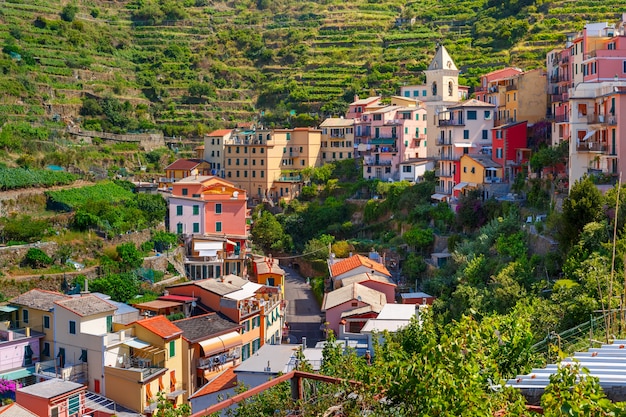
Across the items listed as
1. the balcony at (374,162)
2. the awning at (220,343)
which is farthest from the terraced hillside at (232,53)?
the awning at (220,343)

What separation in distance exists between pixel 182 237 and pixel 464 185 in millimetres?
15428

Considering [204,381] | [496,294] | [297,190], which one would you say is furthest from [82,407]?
[297,190]

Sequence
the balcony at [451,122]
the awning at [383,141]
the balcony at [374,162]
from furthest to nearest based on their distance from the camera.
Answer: the awning at [383,141]
the balcony at [374,162]
the balcony at [451,122]

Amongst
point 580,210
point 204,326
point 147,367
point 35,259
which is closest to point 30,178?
point 35,259

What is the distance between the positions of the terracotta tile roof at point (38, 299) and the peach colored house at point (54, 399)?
5.42m

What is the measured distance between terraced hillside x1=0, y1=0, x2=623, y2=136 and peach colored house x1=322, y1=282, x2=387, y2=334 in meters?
28.2

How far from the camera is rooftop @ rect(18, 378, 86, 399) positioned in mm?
24781

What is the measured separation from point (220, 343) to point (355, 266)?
996 cm

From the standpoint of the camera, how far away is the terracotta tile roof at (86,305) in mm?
29453

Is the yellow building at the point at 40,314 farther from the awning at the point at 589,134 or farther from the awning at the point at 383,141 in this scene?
the awning at the point at 383,141

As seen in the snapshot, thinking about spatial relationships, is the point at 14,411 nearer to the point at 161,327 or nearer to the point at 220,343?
the point at 161,327

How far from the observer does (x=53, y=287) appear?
119 ft

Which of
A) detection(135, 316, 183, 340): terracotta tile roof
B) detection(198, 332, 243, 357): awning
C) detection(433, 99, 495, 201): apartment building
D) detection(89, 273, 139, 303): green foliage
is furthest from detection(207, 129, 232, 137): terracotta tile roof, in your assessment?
detection(135, 316, 183, 340): terracotta tile roof

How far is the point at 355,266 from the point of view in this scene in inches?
1547
